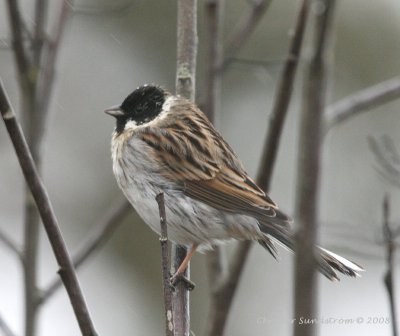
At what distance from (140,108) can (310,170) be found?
2471 millimetres

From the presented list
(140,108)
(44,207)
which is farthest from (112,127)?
(44,207)

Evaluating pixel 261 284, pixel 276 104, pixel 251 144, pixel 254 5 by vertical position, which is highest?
pixel 254 5

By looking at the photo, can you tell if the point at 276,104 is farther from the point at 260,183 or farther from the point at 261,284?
the point at 261,284

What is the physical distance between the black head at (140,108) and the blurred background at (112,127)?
611cm

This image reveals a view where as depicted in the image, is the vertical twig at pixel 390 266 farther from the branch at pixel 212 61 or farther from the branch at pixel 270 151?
the branch at pixel 212 61

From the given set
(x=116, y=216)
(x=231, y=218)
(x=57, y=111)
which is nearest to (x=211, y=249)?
(x=231, y=218)

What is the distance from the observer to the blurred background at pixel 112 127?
12922 millimetres

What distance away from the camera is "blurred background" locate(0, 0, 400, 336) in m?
12.9

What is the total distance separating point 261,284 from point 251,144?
234 centimetres

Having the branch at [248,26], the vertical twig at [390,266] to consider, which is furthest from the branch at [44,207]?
the branch at [248,26]

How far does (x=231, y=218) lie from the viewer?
562 cm

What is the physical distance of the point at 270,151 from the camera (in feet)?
16.4

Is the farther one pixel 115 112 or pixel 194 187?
pixel 115 112

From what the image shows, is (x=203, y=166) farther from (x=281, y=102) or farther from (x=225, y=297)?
(x=225, y=297)
